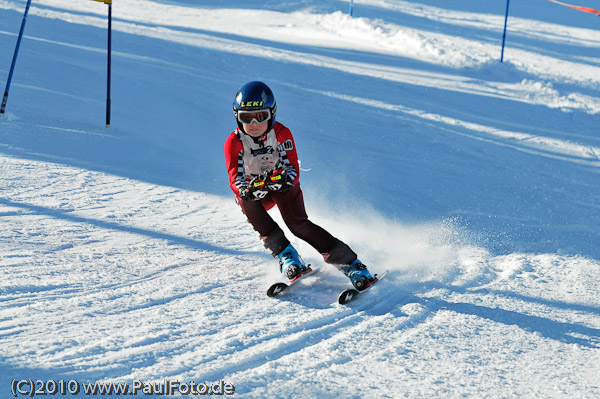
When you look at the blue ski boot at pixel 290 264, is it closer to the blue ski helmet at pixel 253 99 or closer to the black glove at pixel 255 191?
the black glove at pixel 255 191

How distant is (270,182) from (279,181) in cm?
7

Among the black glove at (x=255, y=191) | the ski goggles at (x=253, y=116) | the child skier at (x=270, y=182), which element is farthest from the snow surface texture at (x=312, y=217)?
the ski goggles at (x=253, y=116)

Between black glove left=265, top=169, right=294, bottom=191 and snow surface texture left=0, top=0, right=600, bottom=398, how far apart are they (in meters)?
0.72

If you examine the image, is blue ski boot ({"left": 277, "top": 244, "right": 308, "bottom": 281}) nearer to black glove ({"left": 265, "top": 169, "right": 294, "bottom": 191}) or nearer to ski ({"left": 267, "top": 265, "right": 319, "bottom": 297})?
ski ({"left": 267, "top": 265, "right": 319, "bottom": 297})

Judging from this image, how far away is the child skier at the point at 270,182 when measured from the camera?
4633mm

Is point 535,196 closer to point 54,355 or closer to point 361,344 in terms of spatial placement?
point 361,344

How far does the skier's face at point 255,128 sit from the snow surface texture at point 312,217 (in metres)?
1.10

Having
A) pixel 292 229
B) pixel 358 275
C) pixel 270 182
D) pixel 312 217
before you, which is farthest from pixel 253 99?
pixel 312 217

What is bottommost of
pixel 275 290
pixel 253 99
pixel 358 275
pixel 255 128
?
pixel 275 290

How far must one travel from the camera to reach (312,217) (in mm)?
6480

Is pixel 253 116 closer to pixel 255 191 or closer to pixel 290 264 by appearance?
pixel 255 191

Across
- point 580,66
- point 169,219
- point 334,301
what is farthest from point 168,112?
point 580,66

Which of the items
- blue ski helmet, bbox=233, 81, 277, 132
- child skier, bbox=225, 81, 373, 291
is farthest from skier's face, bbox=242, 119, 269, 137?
blue ski helmet, bbox=233, 81, 277, 132

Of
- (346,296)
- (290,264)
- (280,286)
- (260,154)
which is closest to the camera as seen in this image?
(346,296)
